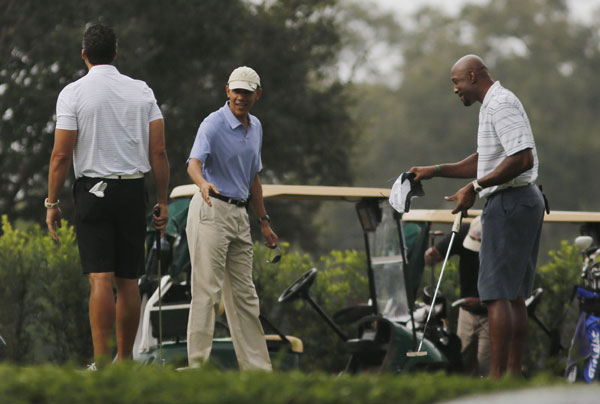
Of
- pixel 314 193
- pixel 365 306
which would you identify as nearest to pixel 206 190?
pixel 314 193

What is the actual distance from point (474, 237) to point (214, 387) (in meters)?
5.24

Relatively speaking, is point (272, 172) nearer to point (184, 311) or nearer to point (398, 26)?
point (184, 311)

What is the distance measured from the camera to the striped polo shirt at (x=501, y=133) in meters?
6.16

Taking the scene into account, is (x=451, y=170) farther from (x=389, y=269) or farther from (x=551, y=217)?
(x=551, y=217)

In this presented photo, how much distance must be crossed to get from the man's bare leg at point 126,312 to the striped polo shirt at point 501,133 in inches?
83.6

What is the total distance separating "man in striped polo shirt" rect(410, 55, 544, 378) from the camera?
241 inches

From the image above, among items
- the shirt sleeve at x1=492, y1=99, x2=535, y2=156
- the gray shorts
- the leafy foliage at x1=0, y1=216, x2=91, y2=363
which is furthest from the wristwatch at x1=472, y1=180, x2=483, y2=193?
the leafy foliage at x1=0, y1=216, x2=91, y2=363

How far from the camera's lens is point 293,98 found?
20781 millimetres

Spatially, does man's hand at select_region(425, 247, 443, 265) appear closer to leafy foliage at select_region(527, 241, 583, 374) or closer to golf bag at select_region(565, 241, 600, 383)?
golf bag at select_region(565, 241, 600, 383)

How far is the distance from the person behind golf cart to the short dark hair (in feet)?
10.7

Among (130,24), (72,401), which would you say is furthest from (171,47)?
(72,401)

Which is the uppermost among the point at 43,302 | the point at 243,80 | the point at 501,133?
the point at 243,80

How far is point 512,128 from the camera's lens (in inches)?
243

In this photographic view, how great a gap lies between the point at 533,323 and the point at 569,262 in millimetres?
729
